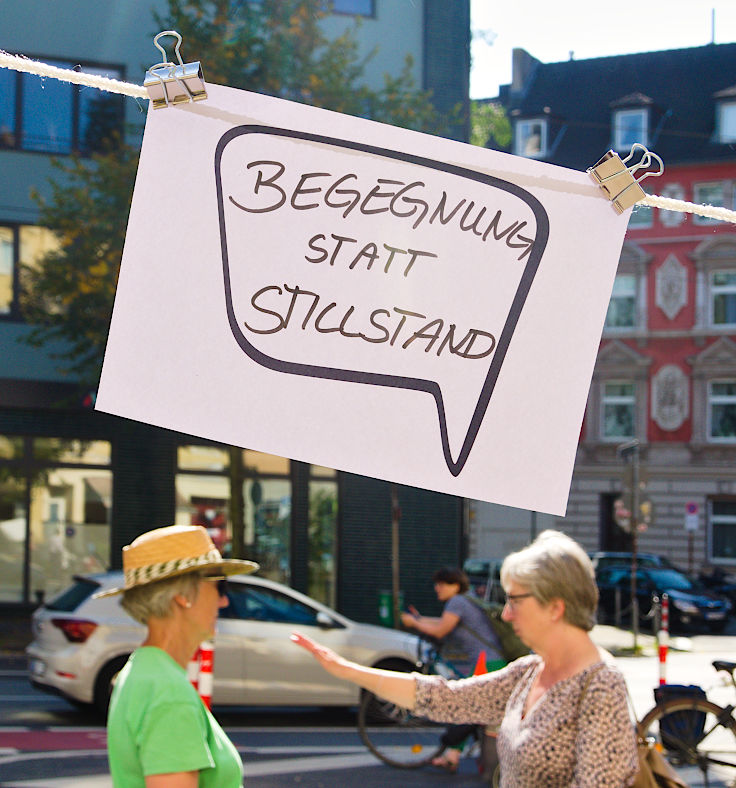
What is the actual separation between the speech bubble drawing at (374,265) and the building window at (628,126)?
4466 centimetres

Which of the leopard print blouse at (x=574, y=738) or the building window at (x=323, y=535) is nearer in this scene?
the leopard print blouse at (x=574, y=738)

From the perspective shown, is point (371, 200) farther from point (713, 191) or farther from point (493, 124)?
point (493, 124)

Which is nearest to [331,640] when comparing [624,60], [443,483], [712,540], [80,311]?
[80,311]

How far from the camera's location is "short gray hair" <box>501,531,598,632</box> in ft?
10.3

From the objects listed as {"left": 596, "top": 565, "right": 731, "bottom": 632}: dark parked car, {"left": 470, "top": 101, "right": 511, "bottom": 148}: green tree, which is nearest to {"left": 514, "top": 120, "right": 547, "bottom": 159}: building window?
{"left": 470, "top": 101, "right": 511, "bottom": 148}: green tree

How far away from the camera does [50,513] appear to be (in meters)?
21.4

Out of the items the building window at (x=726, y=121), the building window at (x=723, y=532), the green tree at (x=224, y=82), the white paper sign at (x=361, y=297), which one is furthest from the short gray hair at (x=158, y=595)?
the building window at (x=726, y=121)

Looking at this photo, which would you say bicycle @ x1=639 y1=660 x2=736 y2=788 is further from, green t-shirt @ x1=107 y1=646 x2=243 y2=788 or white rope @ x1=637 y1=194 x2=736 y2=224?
white rope @ x1=637 y1=194 x2=736 y2=224

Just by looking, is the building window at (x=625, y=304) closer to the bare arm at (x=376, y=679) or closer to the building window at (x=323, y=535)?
the building window at (x=323, y=535)

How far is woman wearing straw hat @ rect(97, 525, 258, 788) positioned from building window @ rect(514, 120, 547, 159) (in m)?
45.0

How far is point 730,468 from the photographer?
42688 mm

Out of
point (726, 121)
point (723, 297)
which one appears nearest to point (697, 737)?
point (723, 297)

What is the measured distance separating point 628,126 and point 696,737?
39498mm

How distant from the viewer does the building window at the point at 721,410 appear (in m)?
43.4
